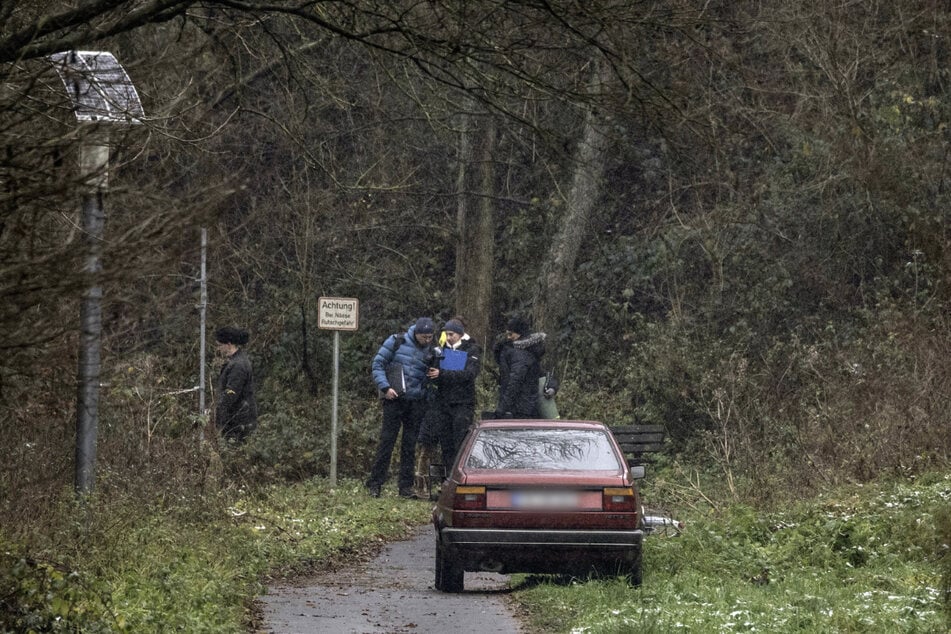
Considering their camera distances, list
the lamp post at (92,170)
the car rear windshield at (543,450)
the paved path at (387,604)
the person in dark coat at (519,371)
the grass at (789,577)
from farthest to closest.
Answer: the person in dark coat at (519,371), the car rear windshield at (543,450), the paved path at (387,604), the grass at (789,577), the lamp post at (92,170)

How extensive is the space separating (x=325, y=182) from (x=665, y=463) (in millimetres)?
10432

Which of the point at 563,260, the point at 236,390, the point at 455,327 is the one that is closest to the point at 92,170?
the point at 236,390

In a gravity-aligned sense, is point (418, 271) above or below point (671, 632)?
above

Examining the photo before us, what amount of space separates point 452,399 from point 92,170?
13.0 m

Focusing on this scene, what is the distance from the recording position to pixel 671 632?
830 cm

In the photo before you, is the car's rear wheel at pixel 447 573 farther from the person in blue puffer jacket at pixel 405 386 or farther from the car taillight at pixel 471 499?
the person in blue puffer jacket at pixel 405 386

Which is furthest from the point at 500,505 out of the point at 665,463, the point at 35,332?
the point at 665,463

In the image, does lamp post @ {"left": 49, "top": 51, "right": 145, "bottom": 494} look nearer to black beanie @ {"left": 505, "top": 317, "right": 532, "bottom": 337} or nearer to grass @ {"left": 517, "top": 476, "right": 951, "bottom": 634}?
grass @ {"left": 517, "top": 476, "right": 951, "bottom": 634}

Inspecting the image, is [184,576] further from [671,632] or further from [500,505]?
[671,632]

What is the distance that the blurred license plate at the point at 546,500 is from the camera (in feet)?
37.0

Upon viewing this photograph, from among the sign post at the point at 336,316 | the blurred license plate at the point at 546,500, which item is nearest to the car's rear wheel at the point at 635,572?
the blurred license plate at the point at 546,500

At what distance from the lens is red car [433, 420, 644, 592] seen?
440 inches

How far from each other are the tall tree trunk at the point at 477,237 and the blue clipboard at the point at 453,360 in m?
8.80

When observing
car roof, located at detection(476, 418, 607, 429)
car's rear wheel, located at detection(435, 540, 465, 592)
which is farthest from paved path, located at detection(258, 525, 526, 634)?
car roof, located at detection(476, 418, 607, 429)
